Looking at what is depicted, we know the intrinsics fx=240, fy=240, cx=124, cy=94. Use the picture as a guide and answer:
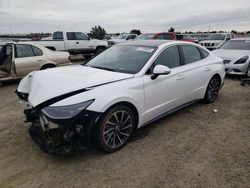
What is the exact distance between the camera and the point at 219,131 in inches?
169

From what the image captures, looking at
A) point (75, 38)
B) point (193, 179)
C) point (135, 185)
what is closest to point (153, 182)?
point (135, 185)

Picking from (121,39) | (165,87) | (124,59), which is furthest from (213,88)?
(121,39)

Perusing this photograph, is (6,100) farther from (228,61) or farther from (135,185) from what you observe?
(228,61)

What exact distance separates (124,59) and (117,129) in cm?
137

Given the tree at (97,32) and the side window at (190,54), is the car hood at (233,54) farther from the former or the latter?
the tree at (97,32)

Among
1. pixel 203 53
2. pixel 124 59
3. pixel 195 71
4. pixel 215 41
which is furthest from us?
pixel 215 41

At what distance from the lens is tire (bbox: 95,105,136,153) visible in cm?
331

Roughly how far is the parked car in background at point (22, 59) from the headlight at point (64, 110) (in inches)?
209

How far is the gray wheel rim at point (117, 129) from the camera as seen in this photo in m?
3.42

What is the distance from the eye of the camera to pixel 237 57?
885cm

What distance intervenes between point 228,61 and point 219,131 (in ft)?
18.0

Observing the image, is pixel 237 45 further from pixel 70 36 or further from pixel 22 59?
pixel 70 36

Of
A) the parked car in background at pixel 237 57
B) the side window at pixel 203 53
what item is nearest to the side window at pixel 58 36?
the parked car in background at pixel 237 57

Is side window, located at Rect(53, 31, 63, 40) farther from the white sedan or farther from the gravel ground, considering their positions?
the gravel ground
